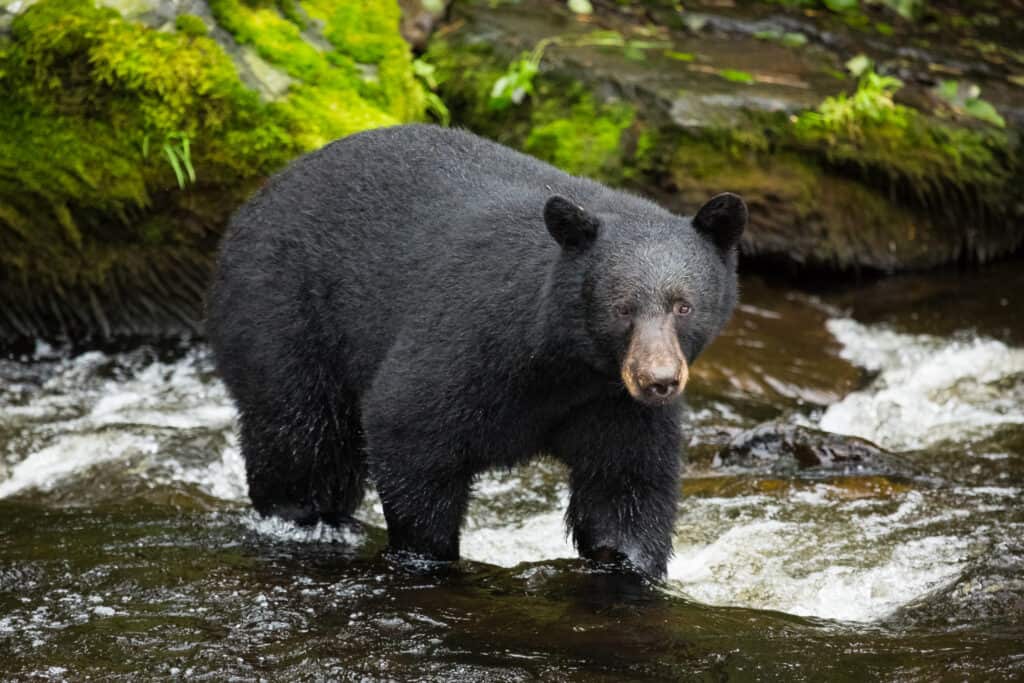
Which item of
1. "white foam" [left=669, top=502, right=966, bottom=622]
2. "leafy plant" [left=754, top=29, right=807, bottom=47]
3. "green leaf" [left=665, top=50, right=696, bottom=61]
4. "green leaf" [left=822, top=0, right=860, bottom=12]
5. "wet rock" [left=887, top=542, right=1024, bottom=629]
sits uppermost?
"green leaf" [left=822, top=0, right=860, bottom=12]

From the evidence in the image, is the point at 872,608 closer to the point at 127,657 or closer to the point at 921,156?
the point at 127,657

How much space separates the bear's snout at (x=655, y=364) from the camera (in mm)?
5402

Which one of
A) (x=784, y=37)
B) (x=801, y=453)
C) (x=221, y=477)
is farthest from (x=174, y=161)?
(x=784, y=37)

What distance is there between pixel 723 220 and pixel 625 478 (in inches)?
54.2

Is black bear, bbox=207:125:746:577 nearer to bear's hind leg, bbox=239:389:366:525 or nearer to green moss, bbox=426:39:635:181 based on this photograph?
bear's hind leg, bbox=239:389:366:525

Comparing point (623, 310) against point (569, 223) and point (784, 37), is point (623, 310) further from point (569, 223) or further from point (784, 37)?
point (784, 37)

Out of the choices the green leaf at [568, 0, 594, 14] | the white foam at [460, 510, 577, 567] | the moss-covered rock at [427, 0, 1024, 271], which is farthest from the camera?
the green leaf at [568, 0, 594, 14]

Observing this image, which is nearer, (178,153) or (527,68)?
(178,153)

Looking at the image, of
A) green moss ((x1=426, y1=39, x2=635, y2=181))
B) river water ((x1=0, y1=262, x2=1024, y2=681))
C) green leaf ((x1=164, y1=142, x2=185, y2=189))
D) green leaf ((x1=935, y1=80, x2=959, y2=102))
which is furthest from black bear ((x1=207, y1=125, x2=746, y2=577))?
green leaf ((x1=935, y1=80, x2=959, y2=102))

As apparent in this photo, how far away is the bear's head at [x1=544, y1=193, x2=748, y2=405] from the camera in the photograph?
5598 mm

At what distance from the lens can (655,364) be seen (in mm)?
5418

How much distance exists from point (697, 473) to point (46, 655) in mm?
4215

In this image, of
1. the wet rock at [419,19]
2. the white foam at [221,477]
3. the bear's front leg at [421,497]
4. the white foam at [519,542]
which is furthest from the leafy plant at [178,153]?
the bear's front leg at [421,497]

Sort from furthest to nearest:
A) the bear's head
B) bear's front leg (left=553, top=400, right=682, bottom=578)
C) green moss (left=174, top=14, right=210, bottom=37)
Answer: green moss (left=174, top=14, right=210, bottom=37) < bear's front leg (left=553, top=400, right=682, bottom=578) < the bear's head
